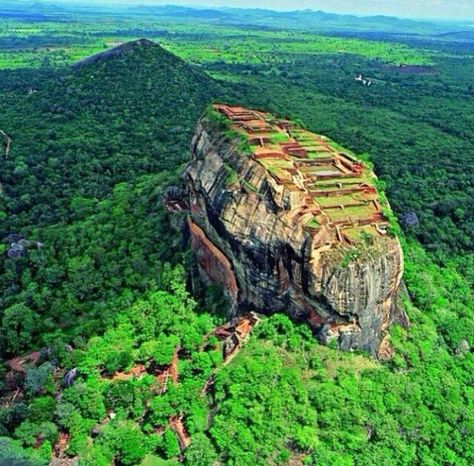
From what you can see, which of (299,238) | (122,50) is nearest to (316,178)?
(299,238)

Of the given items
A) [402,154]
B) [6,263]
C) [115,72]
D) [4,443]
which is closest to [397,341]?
[4,443]

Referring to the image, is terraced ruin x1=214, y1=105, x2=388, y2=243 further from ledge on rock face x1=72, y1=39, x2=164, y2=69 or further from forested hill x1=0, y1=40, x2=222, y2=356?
ledge on rock face x1=72, y1=39, x2=164, y2=69

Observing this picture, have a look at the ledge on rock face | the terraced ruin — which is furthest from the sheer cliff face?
the ledge on rock face

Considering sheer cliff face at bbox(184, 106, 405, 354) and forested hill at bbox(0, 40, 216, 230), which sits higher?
sheer cliff face at bbox(184, 106, 405, 354)

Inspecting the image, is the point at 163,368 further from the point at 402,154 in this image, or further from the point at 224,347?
the point at 402,154

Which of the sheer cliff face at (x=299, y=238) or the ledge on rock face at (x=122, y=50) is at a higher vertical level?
the sheer cliff face at (x=299, y=238)

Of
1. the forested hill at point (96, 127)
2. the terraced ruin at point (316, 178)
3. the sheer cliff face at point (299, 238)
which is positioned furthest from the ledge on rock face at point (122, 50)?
the sheer cliff face at point (299, 238)

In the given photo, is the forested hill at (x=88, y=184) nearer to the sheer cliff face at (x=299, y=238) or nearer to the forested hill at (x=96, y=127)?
the forested hill at (x=96, y=127)
